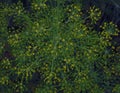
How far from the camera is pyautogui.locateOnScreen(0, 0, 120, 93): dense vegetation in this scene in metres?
4.14

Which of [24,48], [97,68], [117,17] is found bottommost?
[97,68]

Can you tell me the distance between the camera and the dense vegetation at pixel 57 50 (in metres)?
4.14

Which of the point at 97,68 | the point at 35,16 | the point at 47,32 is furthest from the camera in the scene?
the point at 97,68

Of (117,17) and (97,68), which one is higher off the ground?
(117,17)

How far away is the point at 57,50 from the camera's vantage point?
4086mm

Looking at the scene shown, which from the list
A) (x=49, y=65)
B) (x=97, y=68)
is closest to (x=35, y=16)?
(x=49, y=65)

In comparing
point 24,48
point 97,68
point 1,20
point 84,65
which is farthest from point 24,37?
point 97,68

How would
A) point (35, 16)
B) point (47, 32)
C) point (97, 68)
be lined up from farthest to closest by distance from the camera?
point (97, 68)
point (35, 16)
point (47, 32)

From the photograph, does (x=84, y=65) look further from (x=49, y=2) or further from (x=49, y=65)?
(x=49, y=2)

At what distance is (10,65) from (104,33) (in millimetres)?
1405

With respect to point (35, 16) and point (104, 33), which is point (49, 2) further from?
point (104, 33)

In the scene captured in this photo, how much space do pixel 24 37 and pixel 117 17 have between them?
4.82ft

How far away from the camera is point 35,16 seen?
175 inches

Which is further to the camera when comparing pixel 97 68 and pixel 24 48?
pixel 97 68
